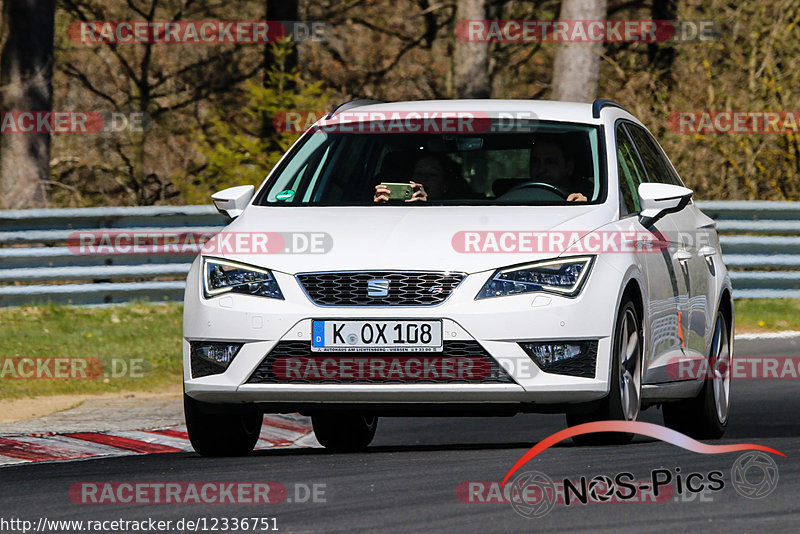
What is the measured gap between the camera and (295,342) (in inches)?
285

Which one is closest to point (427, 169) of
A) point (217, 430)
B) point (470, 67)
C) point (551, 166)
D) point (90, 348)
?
point (551, 166)

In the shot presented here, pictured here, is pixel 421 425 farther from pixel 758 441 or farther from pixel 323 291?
pixel 323 291

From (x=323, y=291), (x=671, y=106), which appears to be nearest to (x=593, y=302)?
(x=323, y=291)

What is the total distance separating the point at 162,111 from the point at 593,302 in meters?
23.4

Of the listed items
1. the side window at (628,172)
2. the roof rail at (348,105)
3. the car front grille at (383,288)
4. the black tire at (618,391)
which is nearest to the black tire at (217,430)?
the car front grille at (383,288)

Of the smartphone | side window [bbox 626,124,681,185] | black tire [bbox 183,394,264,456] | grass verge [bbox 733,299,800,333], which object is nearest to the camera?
black tire [bbox 183,394,264,456]

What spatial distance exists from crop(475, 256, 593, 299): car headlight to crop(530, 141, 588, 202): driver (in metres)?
1.10

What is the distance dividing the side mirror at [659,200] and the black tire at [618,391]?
619 mm

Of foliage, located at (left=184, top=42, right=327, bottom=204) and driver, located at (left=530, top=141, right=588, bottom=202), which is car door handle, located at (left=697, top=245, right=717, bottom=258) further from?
foliage, located at (left=184, top=42, right=327, bottom=204)

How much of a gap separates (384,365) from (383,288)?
1.09 ft

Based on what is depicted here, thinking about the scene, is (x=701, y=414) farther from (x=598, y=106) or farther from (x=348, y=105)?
(x=348, y=105)

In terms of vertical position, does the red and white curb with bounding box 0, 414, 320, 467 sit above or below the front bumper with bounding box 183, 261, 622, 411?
below

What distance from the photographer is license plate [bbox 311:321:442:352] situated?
7.10 metres

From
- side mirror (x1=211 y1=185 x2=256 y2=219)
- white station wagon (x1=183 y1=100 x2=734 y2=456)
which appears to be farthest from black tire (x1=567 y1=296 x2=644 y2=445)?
side mirror (x1=211 y1=185 x2=256 y2=219)
